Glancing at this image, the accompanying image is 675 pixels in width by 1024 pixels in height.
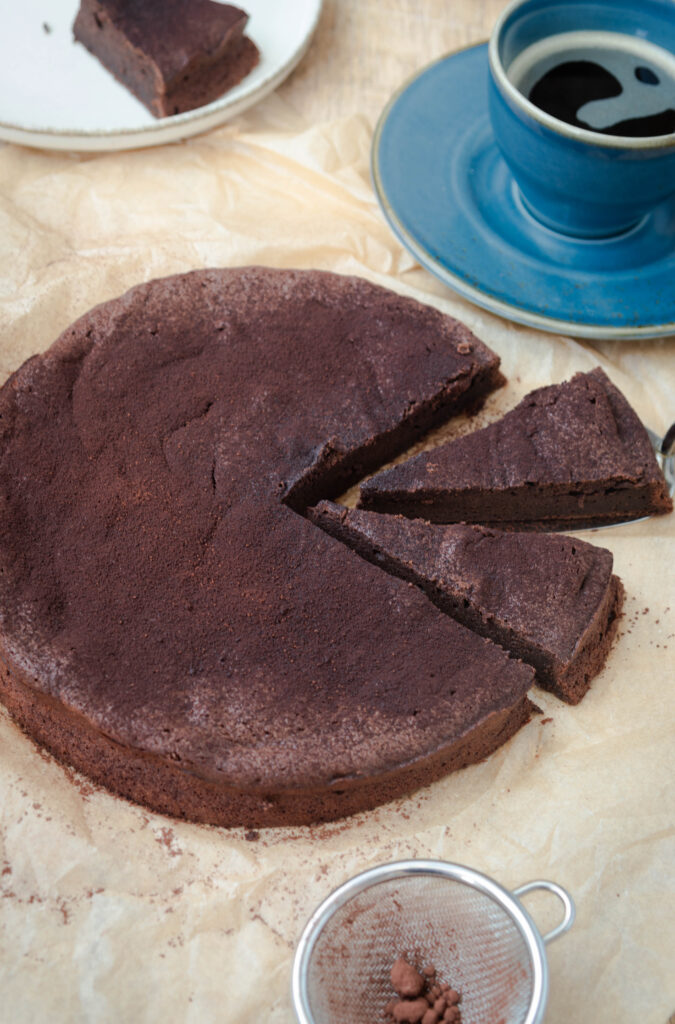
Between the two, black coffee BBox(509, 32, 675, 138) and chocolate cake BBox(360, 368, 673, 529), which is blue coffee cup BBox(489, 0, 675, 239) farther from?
chocolate cake BBox(360, 368, 673, 529)

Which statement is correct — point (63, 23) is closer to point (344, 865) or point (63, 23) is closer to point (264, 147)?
point (264, 147)

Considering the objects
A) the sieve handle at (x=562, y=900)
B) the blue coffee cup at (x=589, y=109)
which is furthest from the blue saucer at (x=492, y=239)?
the sieve handle at (x=562, y=900)

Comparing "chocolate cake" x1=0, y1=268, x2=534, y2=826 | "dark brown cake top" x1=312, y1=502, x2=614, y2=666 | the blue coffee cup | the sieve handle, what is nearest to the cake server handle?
"dark brown cake top" x1=312, y1=502, x2=614, y2=666

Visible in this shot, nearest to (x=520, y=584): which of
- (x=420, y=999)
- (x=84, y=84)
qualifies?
(x=420, y=999)

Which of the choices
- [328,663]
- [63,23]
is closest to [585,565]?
[328,663]

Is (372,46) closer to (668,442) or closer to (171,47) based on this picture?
(171,47)

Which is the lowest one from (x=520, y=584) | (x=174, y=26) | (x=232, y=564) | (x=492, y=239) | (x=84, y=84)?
(x=520, y=584)
